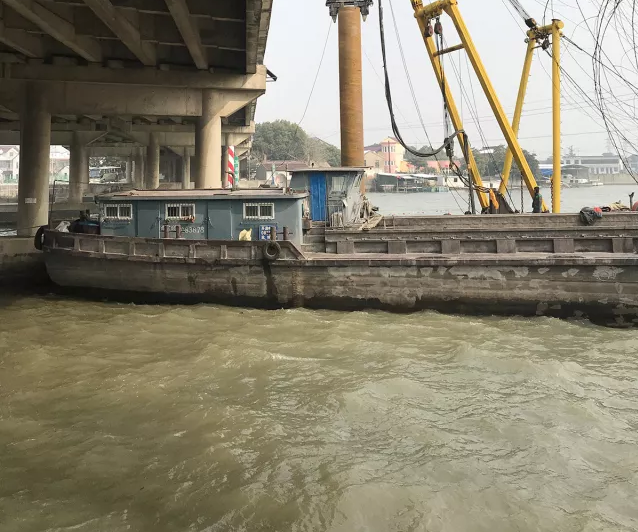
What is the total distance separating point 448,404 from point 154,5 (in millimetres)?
14798

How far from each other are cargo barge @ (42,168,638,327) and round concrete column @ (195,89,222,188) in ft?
22.3

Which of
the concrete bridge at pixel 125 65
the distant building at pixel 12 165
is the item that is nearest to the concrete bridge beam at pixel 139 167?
the concrete bridge at pixel 125 65

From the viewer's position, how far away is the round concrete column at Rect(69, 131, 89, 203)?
39.8 meters

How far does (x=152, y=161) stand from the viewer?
39312 millimetres

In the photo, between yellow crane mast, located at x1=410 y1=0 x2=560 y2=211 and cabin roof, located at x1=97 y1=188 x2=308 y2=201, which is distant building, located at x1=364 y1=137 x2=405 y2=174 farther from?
cabin roof, located at x1=97 y1=188 x2=308 y2=201

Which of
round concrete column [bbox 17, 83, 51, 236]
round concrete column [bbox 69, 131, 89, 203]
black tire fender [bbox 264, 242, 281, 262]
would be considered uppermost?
round concrete column [bbox 69, 131, 89, 203]

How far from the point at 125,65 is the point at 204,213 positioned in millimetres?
9206

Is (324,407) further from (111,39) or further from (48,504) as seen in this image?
(111,39)

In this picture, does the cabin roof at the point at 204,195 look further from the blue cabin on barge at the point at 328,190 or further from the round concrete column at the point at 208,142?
the round concrete column at the point at 208,142

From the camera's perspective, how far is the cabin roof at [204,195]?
12.3 meters

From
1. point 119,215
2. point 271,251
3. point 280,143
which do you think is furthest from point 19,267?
point 280,143

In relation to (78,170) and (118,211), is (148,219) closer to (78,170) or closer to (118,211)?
(118,211)

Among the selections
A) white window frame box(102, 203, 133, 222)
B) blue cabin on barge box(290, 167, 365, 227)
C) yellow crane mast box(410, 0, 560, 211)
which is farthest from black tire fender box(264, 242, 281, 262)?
yellow crane mast box(410, 0, 560, 211)

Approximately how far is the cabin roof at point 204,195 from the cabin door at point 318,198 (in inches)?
82.2
